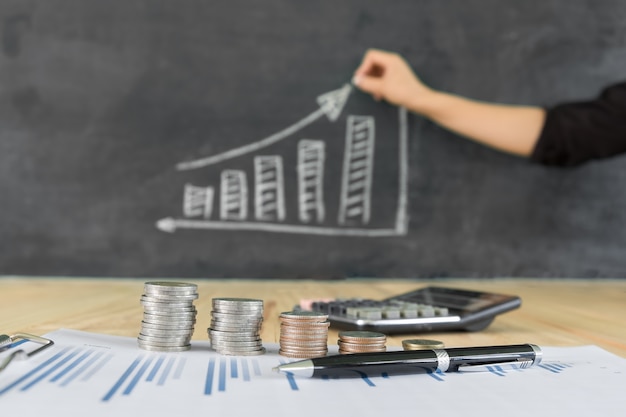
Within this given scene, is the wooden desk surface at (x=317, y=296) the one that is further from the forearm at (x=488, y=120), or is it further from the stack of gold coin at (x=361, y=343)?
the forearm at (x=488, y=120)

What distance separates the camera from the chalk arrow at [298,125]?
1426 mm

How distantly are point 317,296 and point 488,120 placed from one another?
0.60 m

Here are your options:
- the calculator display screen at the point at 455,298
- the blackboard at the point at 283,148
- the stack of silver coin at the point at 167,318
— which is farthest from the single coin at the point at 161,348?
the blackboard at the point at 283,148

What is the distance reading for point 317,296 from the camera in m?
1.12

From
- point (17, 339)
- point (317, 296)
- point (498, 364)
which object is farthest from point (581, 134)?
point (17, 339)

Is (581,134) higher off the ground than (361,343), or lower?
higher

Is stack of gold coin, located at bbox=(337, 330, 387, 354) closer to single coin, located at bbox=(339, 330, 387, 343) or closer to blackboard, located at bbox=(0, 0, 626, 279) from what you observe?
single coin, located at bbox=(339, 330, 387, 343)

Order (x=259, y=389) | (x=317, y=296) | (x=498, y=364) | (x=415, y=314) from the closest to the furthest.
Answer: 1. (x=259, y=389)
2. (x=498, y=364)
3. (x=415, y=314)
4. (x=317, y=296)

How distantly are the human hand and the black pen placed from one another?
0.95 meters

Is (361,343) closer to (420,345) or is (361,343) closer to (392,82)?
(420,345)

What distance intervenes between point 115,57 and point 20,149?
28 centimetres

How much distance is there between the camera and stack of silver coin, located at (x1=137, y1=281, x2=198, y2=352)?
0.60 m

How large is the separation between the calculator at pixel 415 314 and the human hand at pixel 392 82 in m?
0.70

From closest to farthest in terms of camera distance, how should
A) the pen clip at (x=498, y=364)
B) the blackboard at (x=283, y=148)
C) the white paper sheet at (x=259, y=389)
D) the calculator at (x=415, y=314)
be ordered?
the white paper sheet at (x=259, y=389) → the pen clip at (x=498, y=364) → the calculator at (x=415, y=314) → the blackboard at (x=283, y=148)
